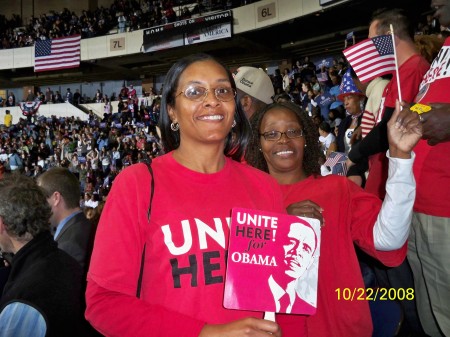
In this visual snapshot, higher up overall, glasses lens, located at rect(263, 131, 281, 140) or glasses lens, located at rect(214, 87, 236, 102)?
glasses lens, located at rect(214, 87, 236, 102)

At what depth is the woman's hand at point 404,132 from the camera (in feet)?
4.93

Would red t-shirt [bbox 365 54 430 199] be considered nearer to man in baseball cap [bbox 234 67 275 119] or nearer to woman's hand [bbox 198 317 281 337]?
man in baseball cap [bbox 234 67 275 119]

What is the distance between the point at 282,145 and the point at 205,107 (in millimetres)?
650

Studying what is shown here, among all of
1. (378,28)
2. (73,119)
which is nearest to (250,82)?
(378,28)

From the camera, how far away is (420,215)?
6.37 ft

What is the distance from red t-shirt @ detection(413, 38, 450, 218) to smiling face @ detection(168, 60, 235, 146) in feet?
2.93

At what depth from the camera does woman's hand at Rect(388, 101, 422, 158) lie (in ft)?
4.93

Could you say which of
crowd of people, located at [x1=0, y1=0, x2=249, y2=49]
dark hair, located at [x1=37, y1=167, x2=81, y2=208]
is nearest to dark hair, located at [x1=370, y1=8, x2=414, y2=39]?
dark hair, located at [x1=37, y1=167, x2=81, y2=208]

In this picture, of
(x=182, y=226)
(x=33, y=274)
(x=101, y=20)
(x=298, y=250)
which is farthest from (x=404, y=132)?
(x=101, y=20)

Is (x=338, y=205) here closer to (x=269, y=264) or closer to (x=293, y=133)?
(x=293, y=133)

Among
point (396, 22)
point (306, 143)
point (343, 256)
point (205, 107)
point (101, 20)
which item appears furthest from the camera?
point (101, 20)

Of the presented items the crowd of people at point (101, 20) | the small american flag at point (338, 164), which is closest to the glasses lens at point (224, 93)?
the small american flag at point (338, 164)

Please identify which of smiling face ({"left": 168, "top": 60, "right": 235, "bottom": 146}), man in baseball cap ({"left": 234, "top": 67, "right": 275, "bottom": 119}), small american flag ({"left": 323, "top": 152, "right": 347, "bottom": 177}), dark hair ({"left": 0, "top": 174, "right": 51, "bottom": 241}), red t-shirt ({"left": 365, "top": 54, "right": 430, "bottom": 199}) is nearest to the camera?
smiling face ({"left": 168, "top": 60, "right": 235, "bottom": 146})
